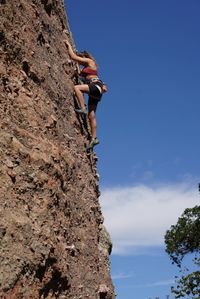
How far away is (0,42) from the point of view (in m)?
6.68

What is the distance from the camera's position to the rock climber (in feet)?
33.0

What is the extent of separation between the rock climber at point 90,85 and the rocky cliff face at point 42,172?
0.27 meters

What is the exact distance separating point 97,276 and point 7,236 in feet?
12.1

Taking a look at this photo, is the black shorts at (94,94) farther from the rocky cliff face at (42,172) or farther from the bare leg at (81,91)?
the rocky cliff face at (42,172)

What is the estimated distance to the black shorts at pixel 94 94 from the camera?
1028 cm

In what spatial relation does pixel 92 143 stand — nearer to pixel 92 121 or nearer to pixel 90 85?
pixel 92 121

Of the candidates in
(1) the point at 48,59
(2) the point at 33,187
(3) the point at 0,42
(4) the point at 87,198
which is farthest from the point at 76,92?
(2) the point at 33,187

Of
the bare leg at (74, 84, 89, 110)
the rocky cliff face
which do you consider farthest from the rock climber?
the rocky cliff face

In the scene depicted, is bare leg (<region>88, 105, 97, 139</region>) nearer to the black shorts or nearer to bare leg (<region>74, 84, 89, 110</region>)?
the black shorts

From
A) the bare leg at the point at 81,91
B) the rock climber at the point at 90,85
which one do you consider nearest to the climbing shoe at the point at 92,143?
the rock climber at the point at 90,85

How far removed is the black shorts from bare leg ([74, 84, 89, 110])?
0.44 feet

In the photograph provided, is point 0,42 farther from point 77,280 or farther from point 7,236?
point 77,280

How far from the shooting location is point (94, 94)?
34.1 ft

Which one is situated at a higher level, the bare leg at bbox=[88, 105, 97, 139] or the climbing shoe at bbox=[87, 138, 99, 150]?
the bare leg at bbox=[88, 105, 97, 139]
